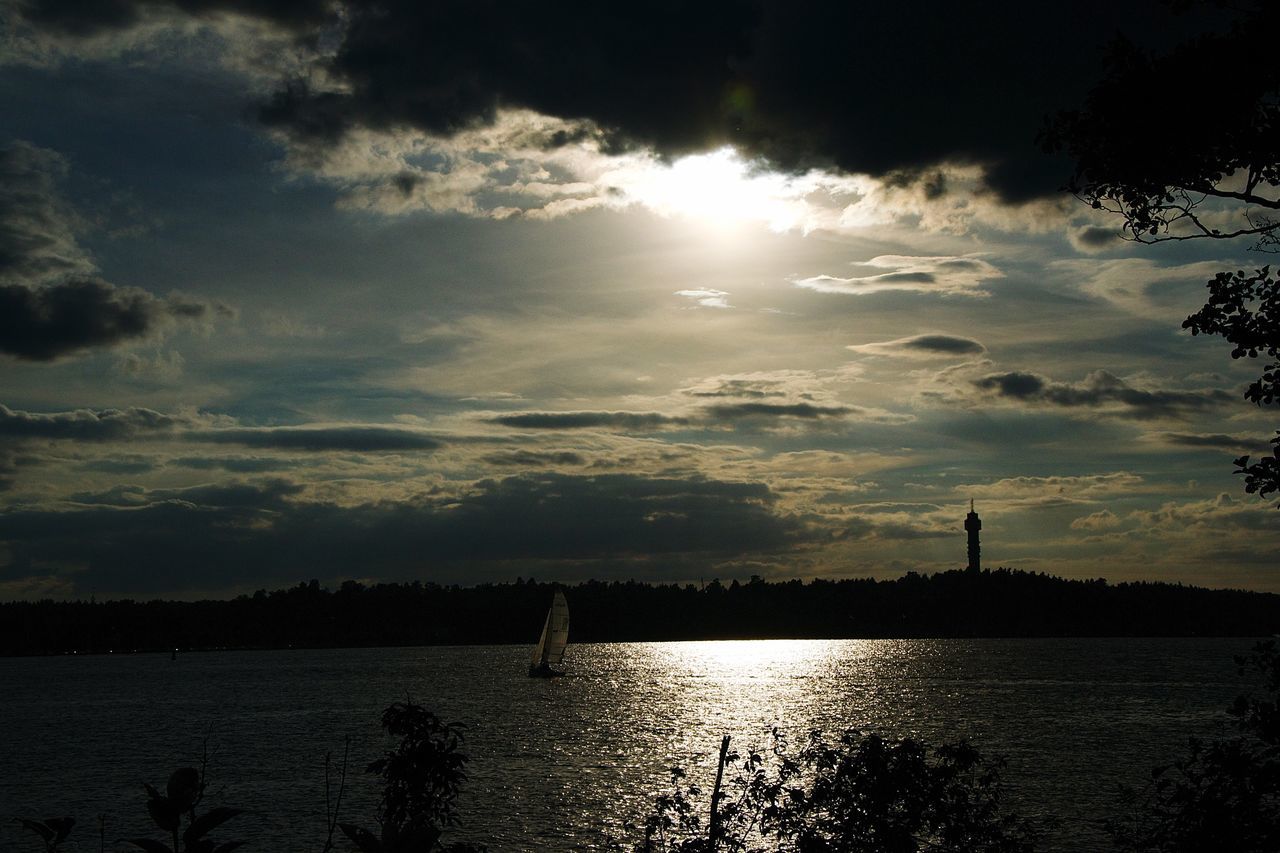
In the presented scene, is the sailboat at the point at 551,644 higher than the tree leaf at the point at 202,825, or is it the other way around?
the tree leaf at the point at 202,825

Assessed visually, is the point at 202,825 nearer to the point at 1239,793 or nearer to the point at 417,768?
the point at 417,768

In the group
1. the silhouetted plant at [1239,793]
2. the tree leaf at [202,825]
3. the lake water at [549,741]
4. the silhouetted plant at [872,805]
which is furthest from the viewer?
the lake water at [549,741]

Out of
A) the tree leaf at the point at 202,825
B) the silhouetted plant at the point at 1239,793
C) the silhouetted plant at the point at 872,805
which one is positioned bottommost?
the silhouetted plant at the point at 872,805

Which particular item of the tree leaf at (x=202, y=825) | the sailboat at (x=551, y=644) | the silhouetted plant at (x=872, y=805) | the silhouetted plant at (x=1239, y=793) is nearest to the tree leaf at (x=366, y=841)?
the tree leaf at (x=202, y=825)

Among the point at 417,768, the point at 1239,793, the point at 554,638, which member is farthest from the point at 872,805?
the point at 554,638

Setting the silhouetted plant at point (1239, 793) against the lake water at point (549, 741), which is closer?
the silhouetted plant at point (1239, 793)

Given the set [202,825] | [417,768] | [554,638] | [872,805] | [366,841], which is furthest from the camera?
[554,638]

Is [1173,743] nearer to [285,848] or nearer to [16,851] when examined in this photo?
[285,848]

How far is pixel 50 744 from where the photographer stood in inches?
4786

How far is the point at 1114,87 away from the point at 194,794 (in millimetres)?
16219

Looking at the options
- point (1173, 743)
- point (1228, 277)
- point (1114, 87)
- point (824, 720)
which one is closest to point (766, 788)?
point (1228, 277)

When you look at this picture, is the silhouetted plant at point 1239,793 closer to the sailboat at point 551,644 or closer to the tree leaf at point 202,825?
the tree leaf at point 202,825

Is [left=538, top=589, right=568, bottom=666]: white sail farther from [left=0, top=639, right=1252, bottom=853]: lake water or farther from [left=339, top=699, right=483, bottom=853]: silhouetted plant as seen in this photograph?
[left=339, top=699, right=483, bottom=853]: silhouetted plant

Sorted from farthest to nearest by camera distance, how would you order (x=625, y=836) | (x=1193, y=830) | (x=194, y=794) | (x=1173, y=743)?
(x=1173, y=743) → (x=625, y=836) → (x=1193, y=830) → (x=194, y=794)
